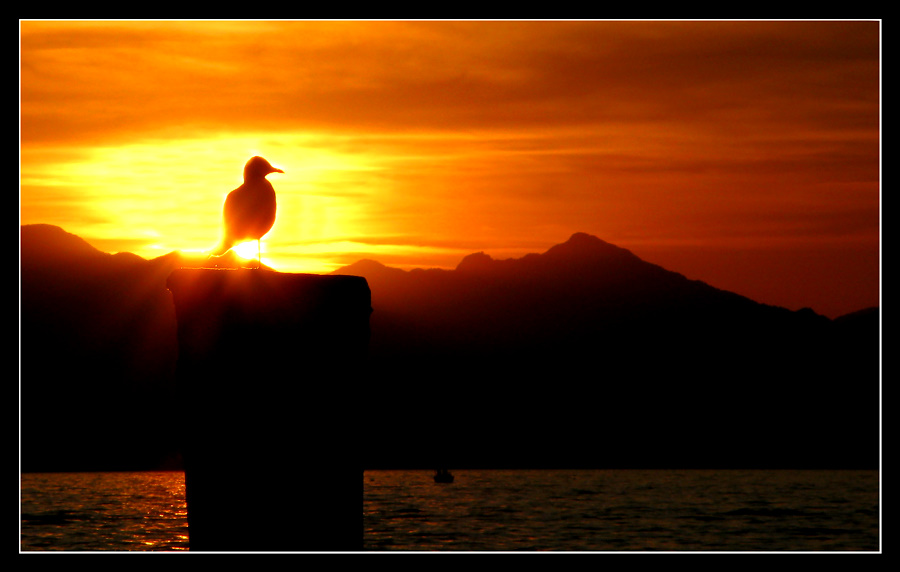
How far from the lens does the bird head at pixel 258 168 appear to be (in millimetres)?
8680

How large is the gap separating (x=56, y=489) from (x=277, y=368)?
108 meters

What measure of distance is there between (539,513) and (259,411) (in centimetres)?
7183

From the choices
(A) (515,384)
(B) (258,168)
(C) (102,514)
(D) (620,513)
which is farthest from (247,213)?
(A) (515,384)

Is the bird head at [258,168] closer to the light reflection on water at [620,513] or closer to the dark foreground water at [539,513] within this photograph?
the dark foreground water at [539,513]

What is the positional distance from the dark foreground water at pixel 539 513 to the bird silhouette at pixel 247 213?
78.6 feet

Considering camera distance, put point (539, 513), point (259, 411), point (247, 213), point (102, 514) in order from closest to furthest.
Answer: point (259, 411) → point (247, 213) → point (539, 513) → point (102, 514)

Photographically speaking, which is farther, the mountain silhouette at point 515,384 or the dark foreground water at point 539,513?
the mountain silhouette at point 515,384

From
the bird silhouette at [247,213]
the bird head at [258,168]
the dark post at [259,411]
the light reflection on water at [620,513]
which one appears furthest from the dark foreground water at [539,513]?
the dark post at [259,411]

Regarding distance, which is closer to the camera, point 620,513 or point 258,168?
point 258,168

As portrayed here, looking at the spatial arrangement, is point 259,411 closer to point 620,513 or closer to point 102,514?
point 620,513

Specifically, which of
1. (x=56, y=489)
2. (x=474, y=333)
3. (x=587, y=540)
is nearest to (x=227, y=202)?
(x=587, y=540)

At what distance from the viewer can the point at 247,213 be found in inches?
310

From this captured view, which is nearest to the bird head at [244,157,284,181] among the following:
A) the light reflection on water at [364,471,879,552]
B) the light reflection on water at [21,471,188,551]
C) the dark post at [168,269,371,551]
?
the dark post at [168,269,371,551]

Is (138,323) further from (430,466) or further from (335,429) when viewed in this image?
(335,429)
